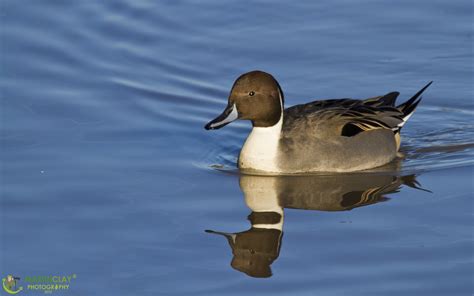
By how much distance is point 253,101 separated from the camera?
10445mm

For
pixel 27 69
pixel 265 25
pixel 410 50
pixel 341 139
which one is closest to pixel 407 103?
pixel 341 139

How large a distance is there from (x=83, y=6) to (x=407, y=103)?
184 inches

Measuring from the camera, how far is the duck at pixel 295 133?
10.4m

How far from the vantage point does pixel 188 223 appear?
9250 mm

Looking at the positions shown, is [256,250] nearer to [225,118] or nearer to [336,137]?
[225,118]

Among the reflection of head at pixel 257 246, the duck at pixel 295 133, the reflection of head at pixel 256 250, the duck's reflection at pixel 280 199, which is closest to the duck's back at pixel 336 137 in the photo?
the duck at pixel 295 133

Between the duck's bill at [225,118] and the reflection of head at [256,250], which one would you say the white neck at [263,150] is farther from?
the reflection of head at [256,250]

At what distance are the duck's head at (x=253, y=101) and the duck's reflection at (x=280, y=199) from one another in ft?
1.78

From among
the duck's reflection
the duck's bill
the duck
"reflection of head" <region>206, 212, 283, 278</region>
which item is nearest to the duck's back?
the duck

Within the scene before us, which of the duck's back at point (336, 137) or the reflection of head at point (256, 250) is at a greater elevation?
the duck's back at point (336, 137)

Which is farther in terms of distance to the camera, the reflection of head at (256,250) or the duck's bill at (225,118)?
the duck's bill at (225,118)

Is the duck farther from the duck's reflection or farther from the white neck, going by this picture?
the duck's reflection

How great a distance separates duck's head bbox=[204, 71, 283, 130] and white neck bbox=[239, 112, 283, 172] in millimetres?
87

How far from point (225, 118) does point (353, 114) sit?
1.29 metres
